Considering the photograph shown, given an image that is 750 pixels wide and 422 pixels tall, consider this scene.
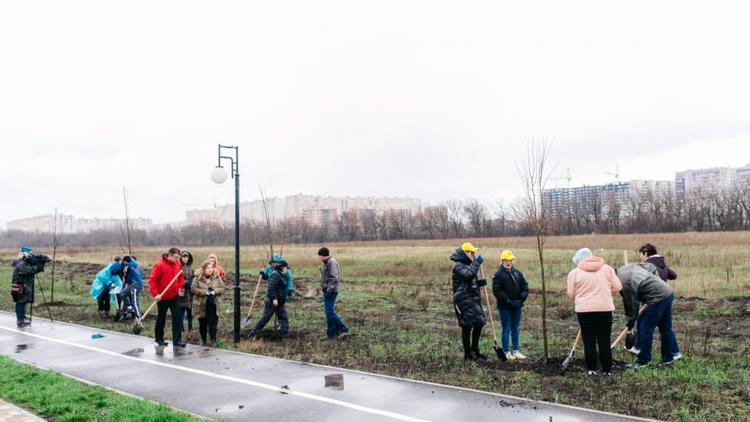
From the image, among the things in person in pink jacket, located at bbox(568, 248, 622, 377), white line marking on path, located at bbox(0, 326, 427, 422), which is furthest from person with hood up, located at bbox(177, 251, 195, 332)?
person in pink jacket, located at bbox(568, 248, 622, 377)

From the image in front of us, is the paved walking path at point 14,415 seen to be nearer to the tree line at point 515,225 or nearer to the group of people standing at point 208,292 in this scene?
the group of people standing at point 208,292

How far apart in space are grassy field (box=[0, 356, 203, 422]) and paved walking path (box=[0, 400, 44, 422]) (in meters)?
0.14

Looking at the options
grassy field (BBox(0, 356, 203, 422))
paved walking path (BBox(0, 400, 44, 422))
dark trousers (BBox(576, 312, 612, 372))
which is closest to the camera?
paved walking path (BBox(0, 400, 44, 422))

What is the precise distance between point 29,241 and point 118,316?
432ft

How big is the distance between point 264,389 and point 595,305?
4408mm

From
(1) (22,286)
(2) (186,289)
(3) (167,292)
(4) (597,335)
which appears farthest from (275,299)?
(1) (22,286)

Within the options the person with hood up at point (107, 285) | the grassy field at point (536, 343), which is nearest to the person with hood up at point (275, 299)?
the grassy field at point (536, 343)

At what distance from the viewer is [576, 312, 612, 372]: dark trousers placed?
25.2 ft

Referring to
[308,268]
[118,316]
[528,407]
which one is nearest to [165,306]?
[118,316]

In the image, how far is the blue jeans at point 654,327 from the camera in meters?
8.19

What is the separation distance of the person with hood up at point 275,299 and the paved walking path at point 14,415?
511 cm

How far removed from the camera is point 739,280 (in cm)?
2020

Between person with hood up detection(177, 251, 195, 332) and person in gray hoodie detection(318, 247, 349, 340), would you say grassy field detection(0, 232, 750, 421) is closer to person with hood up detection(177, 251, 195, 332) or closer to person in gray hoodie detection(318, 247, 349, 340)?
person in gray hoodie detection(318, 247, 349, 340)

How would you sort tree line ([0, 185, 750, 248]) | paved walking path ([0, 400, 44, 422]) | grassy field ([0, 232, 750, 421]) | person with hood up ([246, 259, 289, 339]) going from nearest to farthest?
paved walking path ([0, 400, 44, 422])
grassy field ([0, 232, 750, 421])
person with hood up ([246, 259, 289, 339])
tree line ([0, 185, 750, 248])
